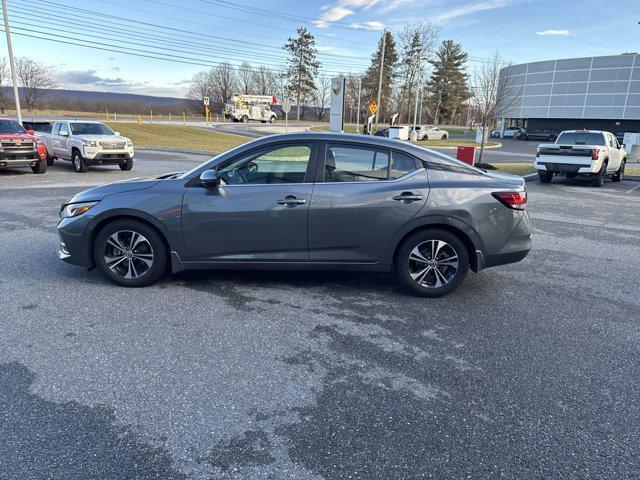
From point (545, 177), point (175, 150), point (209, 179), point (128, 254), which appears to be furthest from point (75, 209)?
point (175, 150)

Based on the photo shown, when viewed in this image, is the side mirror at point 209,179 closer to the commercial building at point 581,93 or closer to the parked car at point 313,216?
the parked car at point 313,216

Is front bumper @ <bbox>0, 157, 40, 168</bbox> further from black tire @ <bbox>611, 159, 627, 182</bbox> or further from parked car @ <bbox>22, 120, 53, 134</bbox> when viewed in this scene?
black tire @ <bbox>611, 159, 627, 182</bbox>

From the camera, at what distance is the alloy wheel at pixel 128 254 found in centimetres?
495

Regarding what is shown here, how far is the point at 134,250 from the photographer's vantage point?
196 inches

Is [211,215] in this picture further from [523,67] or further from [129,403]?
[523,67]

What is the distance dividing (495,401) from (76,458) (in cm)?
254

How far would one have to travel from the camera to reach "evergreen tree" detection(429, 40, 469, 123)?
83875 millimetres

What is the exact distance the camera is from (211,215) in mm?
4773

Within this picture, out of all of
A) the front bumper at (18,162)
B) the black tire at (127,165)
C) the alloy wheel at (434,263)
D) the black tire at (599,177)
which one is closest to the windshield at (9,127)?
the front bumper at (18,162)

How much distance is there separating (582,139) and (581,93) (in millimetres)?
56453

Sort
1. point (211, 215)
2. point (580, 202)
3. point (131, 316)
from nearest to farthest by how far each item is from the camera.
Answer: point (131, 316)
point (211, 215)
point (580, 202)

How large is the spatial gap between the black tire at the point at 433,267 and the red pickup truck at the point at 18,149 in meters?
13.5

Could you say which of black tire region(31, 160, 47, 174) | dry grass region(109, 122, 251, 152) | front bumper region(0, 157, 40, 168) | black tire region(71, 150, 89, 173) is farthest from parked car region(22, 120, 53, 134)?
dry grass region(109, 122, 251, 152)

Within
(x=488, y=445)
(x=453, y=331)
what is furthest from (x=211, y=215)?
(x=488, y=445)
